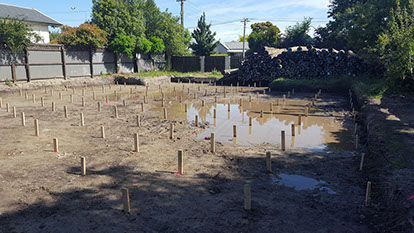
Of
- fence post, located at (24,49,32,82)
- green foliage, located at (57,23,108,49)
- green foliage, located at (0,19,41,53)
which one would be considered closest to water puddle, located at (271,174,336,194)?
green foliage, located at (0,19,41,53)

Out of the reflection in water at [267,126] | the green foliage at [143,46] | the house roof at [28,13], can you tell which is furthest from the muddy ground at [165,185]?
the house roof at [28,13]

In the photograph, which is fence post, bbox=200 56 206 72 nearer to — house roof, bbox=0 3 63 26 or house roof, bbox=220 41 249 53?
house roof, bbox=0 3 63 26

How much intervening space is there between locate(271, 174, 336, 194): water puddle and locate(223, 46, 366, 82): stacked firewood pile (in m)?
17.4

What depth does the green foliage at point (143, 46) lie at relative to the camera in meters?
27.8

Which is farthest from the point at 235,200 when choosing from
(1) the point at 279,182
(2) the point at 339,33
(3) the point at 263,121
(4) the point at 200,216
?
(2) the point at 339,33

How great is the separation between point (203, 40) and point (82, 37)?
17.1 m

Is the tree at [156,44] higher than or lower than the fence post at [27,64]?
higher

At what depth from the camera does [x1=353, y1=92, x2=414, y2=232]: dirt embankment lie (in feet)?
13.0

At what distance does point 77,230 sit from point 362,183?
4.91 metres

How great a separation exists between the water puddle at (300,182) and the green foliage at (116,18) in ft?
78.4

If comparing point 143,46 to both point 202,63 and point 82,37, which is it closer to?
point 82,37

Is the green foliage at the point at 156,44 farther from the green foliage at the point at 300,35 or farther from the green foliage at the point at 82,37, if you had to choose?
the green foliage at the point at 300,35

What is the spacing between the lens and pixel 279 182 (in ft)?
19.0

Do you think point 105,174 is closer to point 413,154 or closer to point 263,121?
point 413,154
